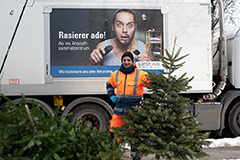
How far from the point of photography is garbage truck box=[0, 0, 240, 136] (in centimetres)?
475

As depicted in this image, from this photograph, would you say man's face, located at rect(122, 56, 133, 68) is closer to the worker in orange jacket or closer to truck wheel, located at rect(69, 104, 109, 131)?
the worker in orange jacket

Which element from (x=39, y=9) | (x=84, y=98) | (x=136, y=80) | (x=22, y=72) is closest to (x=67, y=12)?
(x=39, y=9)

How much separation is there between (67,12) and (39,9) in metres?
0.61

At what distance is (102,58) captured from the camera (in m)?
4.87

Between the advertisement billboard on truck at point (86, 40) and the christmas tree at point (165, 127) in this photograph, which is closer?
the christmas tree at point (165, 127)

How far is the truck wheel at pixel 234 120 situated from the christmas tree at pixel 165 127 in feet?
11.4

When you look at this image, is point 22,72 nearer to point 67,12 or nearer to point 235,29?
point 67,12

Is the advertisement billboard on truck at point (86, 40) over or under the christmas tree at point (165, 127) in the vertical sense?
over

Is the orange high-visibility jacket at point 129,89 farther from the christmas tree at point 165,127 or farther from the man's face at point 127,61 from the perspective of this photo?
the christmas tree at point 165,127

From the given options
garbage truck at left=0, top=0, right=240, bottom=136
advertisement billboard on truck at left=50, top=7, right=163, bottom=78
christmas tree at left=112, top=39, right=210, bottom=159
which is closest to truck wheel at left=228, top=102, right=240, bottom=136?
garbage truck at left=0, top=0, right=240, bottom=136

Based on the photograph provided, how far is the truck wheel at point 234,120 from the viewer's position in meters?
5.46

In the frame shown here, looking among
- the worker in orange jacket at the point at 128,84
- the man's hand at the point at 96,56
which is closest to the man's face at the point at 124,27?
the man's hand at the point at 96,56

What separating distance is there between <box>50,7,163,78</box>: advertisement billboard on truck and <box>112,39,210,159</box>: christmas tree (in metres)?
2.27

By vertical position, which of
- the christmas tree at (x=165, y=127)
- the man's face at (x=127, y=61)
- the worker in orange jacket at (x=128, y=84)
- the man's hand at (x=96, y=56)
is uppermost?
the man's hand at (x=96, y=56)
